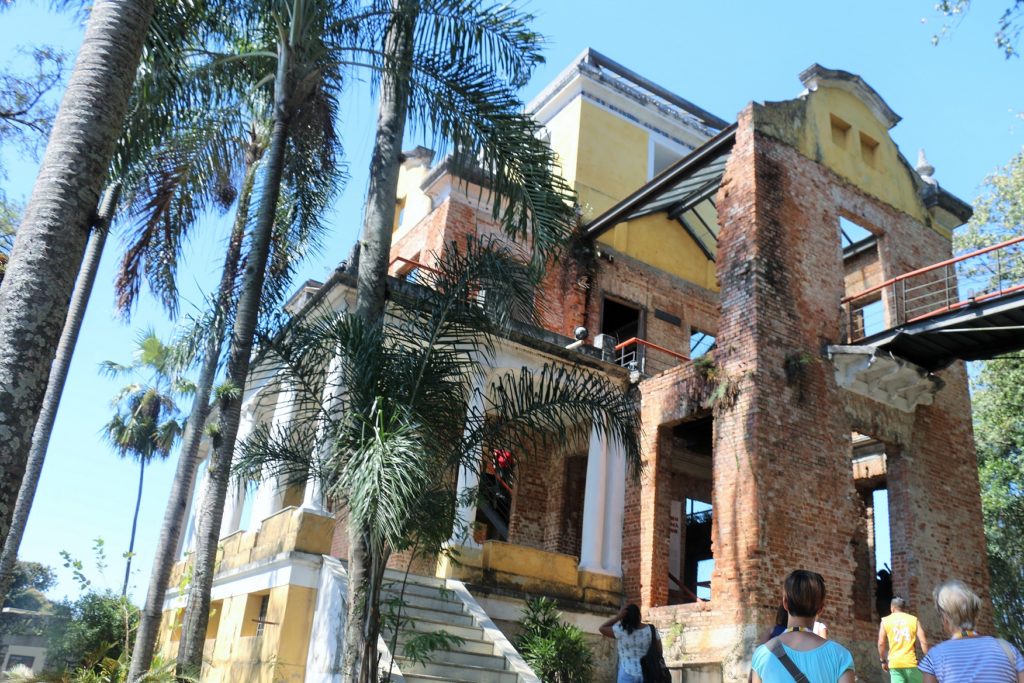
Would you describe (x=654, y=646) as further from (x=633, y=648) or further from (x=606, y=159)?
(x=606, y=159)

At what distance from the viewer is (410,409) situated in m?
7.82

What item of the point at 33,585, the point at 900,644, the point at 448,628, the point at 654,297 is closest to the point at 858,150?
the point at 654,297

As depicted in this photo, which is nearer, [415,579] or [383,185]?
[383,185]

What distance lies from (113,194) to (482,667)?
22.8ft

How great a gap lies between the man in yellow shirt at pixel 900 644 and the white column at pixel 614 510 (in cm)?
548

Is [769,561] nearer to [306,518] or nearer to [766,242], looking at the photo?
[766,242]

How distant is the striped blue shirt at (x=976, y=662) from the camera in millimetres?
3949

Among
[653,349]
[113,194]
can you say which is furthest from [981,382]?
[113,194]

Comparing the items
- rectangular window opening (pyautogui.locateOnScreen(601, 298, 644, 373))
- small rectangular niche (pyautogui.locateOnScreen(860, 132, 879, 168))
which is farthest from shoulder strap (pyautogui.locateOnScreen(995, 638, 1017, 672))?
rectangular window opening (pyautogui.locateOnScreen(601, 298, 644, 373))

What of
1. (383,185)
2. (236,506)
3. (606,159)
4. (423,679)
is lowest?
(423,679)

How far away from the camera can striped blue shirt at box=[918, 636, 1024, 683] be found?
155 inches

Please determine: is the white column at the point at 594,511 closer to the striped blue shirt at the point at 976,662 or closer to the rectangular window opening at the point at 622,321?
the rectangular window opening at the point at 622,321

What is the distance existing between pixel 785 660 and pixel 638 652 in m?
4.05

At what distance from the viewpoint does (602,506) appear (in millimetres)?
14047
